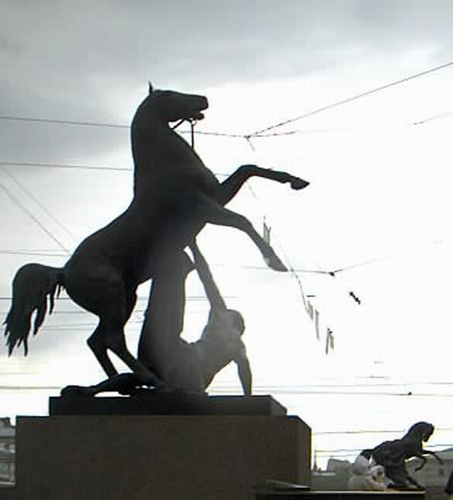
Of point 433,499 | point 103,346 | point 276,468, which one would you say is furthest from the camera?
point 433,499

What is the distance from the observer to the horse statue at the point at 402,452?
21.0 metres

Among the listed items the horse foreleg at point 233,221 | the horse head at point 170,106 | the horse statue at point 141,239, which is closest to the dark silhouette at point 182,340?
the horse statue at point 141,239

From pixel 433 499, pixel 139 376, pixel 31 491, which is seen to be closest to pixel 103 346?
pixel 139 376

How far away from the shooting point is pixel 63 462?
33.5 ft

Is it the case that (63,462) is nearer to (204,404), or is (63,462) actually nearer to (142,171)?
(204,404)

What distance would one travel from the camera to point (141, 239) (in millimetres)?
10703

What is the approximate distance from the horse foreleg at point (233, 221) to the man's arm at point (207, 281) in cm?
32

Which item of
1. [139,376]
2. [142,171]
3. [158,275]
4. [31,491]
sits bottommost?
[31,491]

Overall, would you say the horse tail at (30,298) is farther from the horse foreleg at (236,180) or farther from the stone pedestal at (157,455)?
the horse foreleg at (236,180)

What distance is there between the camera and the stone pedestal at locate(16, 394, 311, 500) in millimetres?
10008

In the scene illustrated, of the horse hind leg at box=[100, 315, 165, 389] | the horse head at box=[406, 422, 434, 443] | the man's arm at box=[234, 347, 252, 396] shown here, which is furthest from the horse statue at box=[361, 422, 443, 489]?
the horse hind leg at box=[100, 315, 165, 389]

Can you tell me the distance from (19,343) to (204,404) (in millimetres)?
1473

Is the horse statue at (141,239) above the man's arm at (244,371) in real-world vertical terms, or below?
above

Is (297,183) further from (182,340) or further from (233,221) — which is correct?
(182,340)
